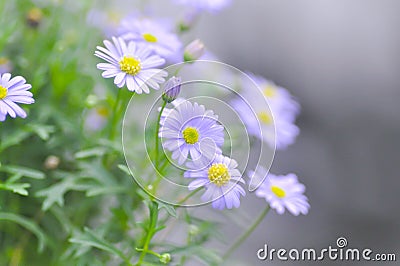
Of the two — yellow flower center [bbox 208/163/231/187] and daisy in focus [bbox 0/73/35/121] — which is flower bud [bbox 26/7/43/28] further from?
yellow flower center [bbox 208/163/231/187]

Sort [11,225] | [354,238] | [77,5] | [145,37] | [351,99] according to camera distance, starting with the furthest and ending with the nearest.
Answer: [351,99] → [354,238] → [77,5] → [11,225] → [145,37]

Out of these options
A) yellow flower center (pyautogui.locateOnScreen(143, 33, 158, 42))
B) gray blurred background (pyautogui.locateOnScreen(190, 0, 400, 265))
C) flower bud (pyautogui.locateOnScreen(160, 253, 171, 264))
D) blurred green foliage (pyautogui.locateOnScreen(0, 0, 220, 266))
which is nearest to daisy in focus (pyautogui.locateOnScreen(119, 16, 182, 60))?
yellow flower center (pyautogui.locateOnScreen(143, 33, 158, 42))

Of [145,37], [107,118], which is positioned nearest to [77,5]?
[107,118]

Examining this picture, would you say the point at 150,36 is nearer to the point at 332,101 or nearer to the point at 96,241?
the point at 96,241

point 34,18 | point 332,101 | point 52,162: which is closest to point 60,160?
point 52,162

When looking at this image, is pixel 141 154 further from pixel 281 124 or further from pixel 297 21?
pixel 297 21

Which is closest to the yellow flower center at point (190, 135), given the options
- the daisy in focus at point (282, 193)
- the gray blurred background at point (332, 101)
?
the daisy in focus at point (282, 193)

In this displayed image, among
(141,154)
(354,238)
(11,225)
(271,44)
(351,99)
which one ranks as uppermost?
(271,44)
